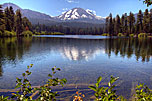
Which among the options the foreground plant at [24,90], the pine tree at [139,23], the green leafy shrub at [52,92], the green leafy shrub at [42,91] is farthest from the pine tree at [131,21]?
the foreground plant at [24,90]

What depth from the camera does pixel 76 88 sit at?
7973mm

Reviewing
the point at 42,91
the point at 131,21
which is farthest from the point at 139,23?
the point at 42,91

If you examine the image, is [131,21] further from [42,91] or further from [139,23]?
[42,91]

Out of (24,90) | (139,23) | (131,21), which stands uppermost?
(131,21)

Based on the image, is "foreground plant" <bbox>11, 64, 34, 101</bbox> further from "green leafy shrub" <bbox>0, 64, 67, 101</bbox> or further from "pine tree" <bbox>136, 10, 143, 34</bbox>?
"pine tree" <bbox>136, 10, 143, 34</bbox>

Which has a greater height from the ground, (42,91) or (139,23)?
(139,23)

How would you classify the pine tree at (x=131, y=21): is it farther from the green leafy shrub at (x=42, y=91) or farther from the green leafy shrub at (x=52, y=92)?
the green leafy shrub at (x=42, y=91)

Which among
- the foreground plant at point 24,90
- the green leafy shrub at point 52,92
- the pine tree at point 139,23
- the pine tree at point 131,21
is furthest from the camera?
the pine tree at point 131,21

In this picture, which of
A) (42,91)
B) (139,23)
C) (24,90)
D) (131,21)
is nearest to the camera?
(42,91)

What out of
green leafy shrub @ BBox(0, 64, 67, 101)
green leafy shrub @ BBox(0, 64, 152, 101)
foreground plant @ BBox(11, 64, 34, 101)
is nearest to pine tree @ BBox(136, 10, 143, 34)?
green leafy shrub @ BBox(0, 64, 152, 101)

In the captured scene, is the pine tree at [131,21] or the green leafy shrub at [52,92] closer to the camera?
the green leafy shrub at [52,92]

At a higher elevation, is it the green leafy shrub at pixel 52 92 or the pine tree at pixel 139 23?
the pine tree at pixel 139 23

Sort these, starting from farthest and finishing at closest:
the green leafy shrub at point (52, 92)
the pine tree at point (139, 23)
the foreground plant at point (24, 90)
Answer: the pine tree at point (139, 23), the foreground plant at point (24, 90), the green leafy shrub at point (52, 92)

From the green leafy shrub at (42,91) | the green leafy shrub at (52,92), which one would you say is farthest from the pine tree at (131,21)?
the green leafy shrub at (42,91)
